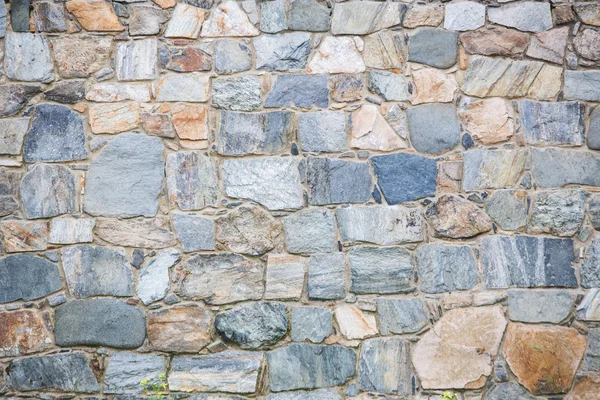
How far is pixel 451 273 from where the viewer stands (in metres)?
3.02

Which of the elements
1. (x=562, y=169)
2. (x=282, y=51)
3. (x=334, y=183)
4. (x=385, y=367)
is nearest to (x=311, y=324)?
(x=385, y=367)

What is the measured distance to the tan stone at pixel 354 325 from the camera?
299 cm

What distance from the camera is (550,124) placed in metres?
3.10

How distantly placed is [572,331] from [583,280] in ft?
0.87

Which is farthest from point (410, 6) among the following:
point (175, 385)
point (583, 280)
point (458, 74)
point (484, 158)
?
point (175, 385)

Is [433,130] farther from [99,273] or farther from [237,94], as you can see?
[99,273]

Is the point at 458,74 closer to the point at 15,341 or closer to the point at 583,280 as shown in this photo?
the point at 583,280

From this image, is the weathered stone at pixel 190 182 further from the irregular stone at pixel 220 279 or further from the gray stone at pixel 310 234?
the gray stone at pixel 310 234

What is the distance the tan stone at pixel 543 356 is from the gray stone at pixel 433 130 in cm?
99

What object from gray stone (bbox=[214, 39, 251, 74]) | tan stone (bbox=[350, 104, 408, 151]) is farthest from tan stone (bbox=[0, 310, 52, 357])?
tan stone (bbox=[350, 104, 408, 151])

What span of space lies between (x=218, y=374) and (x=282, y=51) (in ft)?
5.50

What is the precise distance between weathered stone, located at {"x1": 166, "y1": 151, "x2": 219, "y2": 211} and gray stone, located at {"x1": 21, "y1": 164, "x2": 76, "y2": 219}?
0.51m

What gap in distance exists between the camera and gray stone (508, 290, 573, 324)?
9.86ft

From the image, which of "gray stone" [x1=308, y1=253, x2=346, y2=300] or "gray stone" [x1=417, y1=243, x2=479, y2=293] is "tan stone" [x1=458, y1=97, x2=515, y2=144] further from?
"gray stone" [x1=308, y1=253, x2=346, y2=300]
